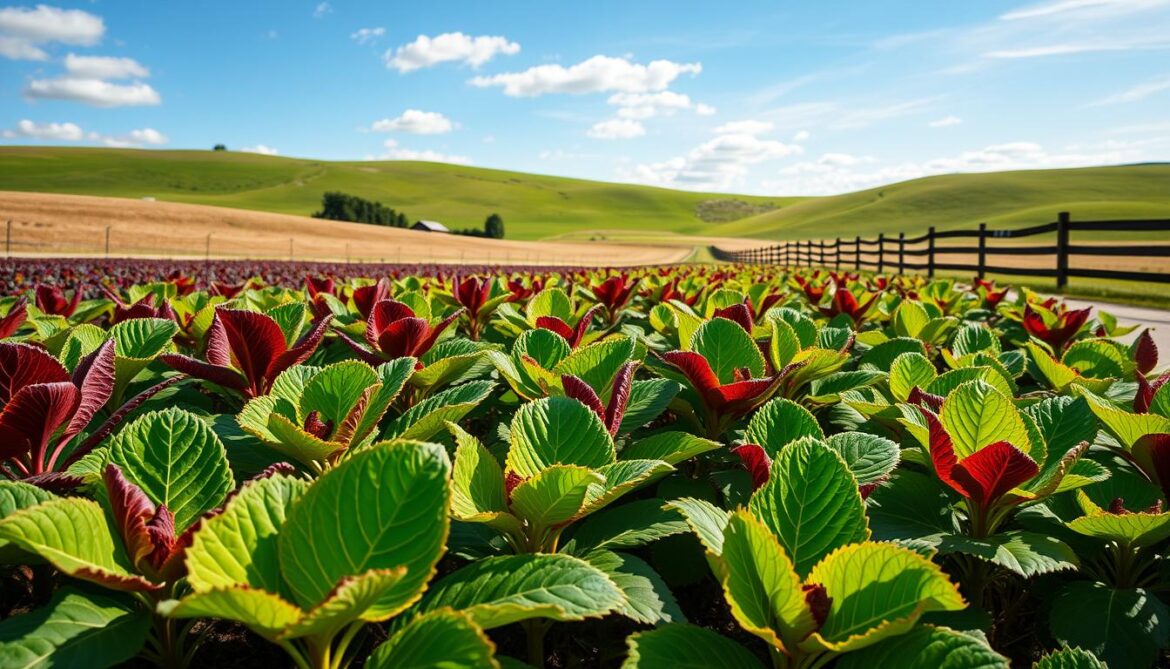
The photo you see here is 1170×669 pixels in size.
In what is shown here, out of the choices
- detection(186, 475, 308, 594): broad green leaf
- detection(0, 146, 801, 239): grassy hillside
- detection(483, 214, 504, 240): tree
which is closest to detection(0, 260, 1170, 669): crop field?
detection(186, 475, 308, 594): broad green leaf

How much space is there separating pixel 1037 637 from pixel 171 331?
6.49ft

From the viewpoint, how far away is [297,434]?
40.6 inches

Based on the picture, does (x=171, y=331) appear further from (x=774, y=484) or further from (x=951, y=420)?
(x=951, y=420)

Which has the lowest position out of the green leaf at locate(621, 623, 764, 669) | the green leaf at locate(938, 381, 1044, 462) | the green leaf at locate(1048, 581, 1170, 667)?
the green leaf at locate(1048, 581, 1170, 667)

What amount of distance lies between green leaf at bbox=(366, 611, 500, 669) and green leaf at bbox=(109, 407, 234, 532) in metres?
0.37

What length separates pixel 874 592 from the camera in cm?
79

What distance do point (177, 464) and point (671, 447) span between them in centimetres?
77

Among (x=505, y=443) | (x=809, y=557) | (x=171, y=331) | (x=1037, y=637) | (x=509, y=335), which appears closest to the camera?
(x=809, y=557)

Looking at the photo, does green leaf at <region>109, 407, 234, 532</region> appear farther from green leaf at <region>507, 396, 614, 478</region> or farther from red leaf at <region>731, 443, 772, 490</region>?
red leaf at <region>731, 443, 772, 490</region>

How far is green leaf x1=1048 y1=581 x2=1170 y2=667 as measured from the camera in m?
1.07

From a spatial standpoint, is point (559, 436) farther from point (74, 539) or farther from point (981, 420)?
point (981, 420)

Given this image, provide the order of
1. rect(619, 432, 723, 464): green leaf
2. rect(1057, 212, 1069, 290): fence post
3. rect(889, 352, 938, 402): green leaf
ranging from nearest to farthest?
rect(619, 432, 723, 464): green leaf
rect(889, 352, 938, 402): green leaf
rect(1057, 212, 1069, 290): fence post

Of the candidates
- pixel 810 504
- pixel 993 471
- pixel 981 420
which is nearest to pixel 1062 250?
pixel 981 420

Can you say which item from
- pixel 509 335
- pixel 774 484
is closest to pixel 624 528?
pixel 774 484
